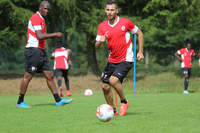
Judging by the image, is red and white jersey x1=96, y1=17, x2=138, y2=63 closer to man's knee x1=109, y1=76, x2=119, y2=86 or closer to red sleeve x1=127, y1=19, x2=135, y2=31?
red sleeve x1=127, y1=19, x2=135, y2=31

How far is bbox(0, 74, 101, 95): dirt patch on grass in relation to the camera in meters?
18.9

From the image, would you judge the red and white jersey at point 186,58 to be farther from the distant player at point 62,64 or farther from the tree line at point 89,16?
the distant player at point 62,64

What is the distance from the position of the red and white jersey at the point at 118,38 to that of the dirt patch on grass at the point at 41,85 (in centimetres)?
1162

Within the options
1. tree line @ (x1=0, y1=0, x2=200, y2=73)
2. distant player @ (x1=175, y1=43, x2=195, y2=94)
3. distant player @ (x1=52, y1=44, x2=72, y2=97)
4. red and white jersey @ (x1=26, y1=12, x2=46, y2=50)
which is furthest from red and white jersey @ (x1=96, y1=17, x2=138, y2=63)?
tree line @ (x1=0, y1=0, x2=200, y2=73)

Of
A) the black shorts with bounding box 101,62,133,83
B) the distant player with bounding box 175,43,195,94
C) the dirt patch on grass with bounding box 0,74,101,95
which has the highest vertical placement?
the black shorts with bounding box 101,62,133,83

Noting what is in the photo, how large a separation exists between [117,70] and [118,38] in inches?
25.0

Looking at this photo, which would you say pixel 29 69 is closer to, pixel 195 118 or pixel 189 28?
pixel 195 118

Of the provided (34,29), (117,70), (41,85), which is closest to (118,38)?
(117,70)

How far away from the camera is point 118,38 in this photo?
728 cm

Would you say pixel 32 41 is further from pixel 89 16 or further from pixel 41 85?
pixel 89 16

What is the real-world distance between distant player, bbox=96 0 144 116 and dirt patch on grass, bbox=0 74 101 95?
37.6 feet

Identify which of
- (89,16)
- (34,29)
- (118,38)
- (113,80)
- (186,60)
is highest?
(89,16)

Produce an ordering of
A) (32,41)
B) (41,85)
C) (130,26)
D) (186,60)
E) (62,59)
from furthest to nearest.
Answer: (41,85) < (186,60) < (62,59) < (32,41) < (130,26)

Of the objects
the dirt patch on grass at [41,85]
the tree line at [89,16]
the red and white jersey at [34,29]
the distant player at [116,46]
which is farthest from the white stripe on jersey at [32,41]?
the tree line at [89,16]
